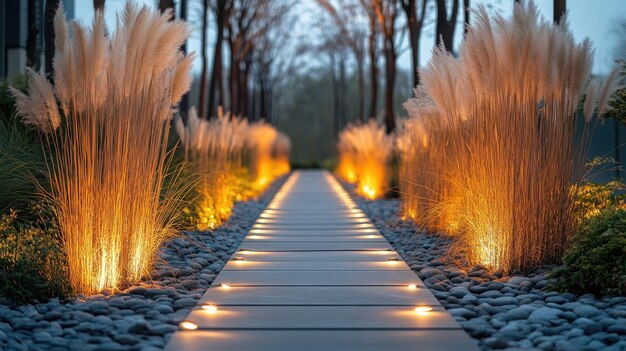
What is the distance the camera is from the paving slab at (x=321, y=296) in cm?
356

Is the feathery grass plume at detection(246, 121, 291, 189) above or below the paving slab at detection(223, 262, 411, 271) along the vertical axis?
above

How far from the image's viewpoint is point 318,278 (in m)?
4.25

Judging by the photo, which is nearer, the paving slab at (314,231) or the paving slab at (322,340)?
the paving slab at (322,340)

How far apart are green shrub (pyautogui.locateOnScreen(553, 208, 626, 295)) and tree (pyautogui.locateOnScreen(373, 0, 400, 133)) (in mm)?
10923

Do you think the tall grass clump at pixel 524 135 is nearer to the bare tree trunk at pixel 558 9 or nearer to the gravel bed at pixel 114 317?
the gravel bed at pixel 114 317

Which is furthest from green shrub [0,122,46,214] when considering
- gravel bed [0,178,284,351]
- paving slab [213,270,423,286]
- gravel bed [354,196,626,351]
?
gravel bed [354,196,626,351]

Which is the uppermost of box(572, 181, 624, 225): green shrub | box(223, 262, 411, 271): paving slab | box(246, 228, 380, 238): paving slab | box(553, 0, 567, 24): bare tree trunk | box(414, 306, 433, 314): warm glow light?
box(553, 0, 567, 24): bare tree trunk

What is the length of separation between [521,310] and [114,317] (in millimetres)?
1859

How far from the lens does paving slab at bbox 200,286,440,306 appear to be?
3562 millimetres

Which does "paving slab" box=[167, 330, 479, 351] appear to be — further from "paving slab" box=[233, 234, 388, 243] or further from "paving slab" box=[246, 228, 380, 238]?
"paving slab" box=[246, 228, 380, 238]

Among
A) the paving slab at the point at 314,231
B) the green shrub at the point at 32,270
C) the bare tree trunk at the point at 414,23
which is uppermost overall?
the bare tree trunk at the point at 414,23

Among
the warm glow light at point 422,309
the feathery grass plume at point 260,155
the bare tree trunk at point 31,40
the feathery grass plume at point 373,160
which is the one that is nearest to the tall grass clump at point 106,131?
the warm glow light at point 422,309

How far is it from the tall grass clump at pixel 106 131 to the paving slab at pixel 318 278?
578mm

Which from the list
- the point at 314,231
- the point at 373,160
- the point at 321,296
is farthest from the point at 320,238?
the point at 373,160
